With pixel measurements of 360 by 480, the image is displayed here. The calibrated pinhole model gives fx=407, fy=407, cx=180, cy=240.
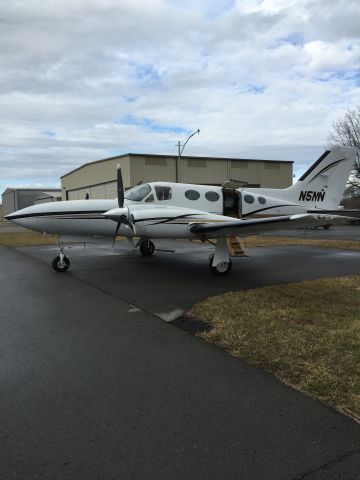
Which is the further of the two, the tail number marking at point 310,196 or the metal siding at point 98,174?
the metal siding at point 98,174

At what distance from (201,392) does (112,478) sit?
1.37 metres

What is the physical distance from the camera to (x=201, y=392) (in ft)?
12.6

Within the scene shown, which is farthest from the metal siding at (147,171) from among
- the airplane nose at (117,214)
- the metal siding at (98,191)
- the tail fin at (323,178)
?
the airplane nose at (117,214)

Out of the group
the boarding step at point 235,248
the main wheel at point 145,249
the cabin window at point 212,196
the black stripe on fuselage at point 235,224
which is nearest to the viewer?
the black stripe on fuselage at point 235,224

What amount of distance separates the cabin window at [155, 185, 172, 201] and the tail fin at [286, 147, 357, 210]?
187 inches

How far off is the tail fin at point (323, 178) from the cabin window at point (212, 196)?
3.14 m

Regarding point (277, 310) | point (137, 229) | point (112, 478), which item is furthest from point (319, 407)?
point (137, 229)

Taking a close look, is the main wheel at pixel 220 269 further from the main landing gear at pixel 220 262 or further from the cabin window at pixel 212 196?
the cabin window at pixel 212 196

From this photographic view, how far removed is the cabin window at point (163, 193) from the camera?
1142cm

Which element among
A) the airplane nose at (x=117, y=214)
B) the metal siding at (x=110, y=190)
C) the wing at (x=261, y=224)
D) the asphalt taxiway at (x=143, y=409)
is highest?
the metal siding at (x=110, y=190)

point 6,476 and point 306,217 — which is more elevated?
point 306,217

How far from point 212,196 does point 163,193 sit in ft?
5.37

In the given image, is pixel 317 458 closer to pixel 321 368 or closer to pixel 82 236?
pixel 321 368

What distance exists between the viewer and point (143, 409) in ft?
11.6
